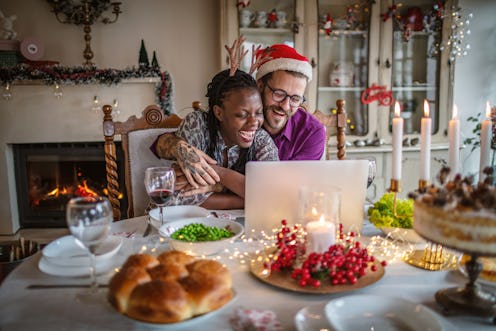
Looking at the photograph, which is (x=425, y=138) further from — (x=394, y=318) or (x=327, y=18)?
(x=327, y=18)

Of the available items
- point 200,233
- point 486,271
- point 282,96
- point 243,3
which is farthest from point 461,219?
point 243,3

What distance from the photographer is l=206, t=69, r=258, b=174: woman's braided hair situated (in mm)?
1553

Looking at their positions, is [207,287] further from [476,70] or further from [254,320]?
[476,70]

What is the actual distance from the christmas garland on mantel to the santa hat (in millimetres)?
1543

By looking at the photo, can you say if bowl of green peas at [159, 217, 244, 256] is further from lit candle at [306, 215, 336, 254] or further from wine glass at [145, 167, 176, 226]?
lit candle at [306, 215, 336, 254]

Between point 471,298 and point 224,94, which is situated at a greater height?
point 224,94

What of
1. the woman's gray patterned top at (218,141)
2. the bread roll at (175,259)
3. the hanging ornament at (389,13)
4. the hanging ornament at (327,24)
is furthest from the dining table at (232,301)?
the hanging ornament at (389,13)

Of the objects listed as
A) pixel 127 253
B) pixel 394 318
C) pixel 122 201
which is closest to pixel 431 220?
pixel 394 318

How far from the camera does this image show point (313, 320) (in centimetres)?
71

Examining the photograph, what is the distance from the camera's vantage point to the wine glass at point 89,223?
0.80 metres

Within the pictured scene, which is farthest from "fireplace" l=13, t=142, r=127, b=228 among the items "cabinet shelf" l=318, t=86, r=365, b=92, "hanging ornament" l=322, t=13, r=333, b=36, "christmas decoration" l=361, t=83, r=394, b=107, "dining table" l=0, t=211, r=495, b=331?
"dining table" l=0, t=211, r=495, b=331

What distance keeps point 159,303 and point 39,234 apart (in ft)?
10.2

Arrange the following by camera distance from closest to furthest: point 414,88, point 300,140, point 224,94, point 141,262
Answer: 1. point 141,262
2. point 224,94
3. point 300,140
4. point 414,88

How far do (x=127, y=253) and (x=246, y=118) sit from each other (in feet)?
2.23
